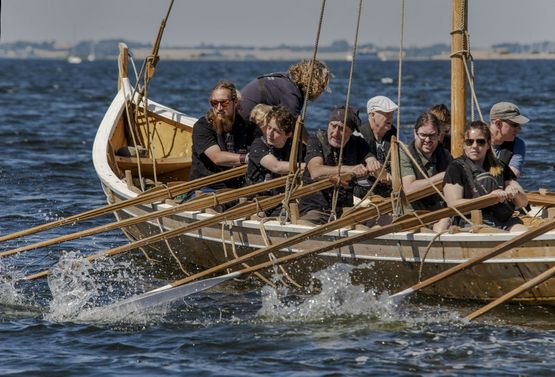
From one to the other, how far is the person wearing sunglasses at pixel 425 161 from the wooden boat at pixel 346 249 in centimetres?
68

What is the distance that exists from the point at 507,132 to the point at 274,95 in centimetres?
239

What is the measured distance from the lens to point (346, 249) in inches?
392

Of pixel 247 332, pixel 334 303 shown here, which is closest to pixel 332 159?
pixel 334 303

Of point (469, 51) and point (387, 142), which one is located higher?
point (469, 51)

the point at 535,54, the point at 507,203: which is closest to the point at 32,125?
the point at 507,203

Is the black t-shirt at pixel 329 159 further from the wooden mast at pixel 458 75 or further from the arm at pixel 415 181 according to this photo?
the wooden mast at pixel 458 75

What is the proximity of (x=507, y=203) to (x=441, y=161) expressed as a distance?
3.09 feet

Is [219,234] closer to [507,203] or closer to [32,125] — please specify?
[507,203]

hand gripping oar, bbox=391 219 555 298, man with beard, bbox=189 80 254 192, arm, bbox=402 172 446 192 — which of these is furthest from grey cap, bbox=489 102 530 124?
man with beard, bbox=189 80 254 192

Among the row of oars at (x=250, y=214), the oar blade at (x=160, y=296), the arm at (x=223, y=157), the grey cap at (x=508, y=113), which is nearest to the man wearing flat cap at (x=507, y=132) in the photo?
the grey cap at (x=508, y=113)

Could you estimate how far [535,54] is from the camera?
17975cm

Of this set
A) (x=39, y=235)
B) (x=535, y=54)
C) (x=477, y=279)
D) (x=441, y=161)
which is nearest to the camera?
(x=477, y=279)

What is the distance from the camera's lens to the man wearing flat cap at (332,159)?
10164mm

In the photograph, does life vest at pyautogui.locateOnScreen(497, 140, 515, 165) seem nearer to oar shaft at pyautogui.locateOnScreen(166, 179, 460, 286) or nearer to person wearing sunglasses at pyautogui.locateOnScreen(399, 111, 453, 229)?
person wearing sunglasses at pyautogui.locateOnScreen(399, 111, 453, 229)
